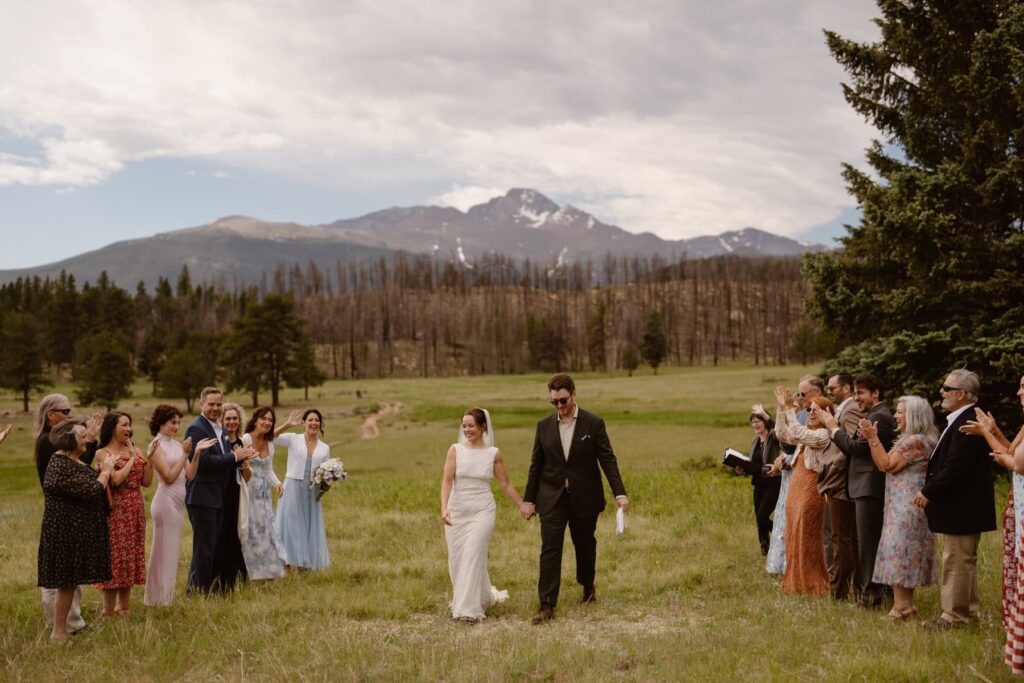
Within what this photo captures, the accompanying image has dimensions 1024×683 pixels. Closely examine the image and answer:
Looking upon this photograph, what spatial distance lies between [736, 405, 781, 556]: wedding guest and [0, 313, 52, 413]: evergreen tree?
200 ft

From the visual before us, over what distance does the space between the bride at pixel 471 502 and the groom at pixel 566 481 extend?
0.47 m

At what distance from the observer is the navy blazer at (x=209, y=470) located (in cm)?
1084

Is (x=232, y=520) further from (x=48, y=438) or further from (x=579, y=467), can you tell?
(x=579, y=467)

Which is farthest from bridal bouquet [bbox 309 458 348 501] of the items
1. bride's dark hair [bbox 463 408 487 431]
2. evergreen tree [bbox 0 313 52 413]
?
evergreen tree [bbox 0 313 52 413]

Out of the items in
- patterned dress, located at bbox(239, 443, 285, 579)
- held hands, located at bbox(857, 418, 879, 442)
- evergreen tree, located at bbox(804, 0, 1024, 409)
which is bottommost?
patterned dress, located at bbox(239, 443, 285, 579)

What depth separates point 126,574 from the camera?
9.93m

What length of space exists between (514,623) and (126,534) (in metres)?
5.15

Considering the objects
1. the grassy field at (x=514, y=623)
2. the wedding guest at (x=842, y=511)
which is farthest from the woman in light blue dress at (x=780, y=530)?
the wedding guest at (x=842, y=511)

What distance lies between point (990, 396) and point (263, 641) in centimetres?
1704

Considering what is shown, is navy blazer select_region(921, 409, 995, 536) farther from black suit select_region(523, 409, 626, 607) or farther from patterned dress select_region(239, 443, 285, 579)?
patterned dress select_region(239, 443, 285, 579)

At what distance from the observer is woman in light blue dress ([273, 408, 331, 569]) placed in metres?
13.0

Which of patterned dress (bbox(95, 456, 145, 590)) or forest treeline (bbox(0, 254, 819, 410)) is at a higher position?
forest treeline (bbox(0, 254, 819, 410))

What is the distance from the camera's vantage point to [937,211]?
1686 cm

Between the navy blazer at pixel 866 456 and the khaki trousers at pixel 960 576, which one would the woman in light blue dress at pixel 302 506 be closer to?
the navy blazer at pixel 866 456
